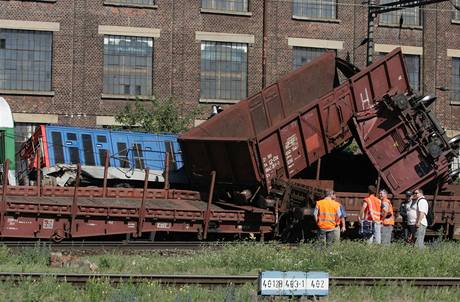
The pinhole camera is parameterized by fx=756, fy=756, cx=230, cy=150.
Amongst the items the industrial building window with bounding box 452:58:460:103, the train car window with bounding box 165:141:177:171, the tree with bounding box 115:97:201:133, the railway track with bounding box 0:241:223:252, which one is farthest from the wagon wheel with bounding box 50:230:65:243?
the industrial building window with bounding box 452:58:460:103

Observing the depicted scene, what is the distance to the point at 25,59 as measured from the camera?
98.5 ft

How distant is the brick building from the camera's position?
30.1 metres

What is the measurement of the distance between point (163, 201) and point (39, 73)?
1352 cm

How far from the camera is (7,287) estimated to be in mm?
10188

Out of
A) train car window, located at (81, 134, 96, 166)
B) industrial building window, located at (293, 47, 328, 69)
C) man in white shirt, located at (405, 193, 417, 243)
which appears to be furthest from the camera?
industrial building window, located at (293, 47, 328, 69)

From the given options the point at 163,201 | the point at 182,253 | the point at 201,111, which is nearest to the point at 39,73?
the point at 201,111

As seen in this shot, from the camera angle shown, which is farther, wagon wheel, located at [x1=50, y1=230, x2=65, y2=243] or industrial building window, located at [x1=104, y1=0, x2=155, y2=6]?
industrial building window, located at [x1=104, y1=0, x2=155, y2=6]

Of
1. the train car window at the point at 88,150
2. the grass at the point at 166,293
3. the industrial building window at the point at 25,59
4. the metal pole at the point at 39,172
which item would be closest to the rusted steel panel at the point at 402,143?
the train car window at the point at 88,150

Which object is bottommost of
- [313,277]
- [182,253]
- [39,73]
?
[182,253]

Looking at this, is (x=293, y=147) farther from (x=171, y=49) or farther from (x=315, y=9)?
(x=315, y=9)

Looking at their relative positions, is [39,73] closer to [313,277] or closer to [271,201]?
[271,201]

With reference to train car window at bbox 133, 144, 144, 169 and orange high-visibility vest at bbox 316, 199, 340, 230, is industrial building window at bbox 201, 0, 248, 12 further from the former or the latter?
orange high-visibility vest at bbox 316, 199, 340, 230

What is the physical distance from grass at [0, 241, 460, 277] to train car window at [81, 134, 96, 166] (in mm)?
5847

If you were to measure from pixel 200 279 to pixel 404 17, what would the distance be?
26.7 meters
